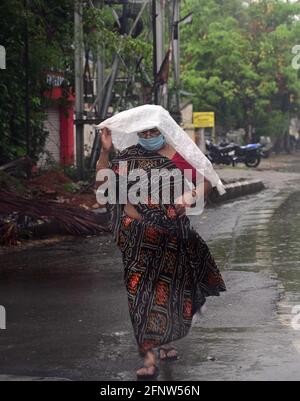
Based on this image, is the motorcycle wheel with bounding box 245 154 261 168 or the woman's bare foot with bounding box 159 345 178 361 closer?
the woman's bare foot with bounding box 159 345 178 361

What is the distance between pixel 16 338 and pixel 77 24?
10.1m

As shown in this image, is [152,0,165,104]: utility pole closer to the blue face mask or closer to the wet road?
the wet road

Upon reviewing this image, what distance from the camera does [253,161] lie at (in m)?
36.7

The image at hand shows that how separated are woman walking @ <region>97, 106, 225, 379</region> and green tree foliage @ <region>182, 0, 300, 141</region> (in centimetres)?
3554

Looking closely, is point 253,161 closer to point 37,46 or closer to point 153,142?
point 37,46

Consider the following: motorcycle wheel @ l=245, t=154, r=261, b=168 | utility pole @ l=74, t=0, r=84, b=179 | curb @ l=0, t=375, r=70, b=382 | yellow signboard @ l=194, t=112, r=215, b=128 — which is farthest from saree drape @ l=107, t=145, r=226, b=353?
motorcycle wheel @ l=245, t=154, r=261, b=168

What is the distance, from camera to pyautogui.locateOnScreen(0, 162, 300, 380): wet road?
19.7 ft

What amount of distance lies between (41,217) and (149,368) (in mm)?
7199

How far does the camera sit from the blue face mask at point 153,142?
19.7 feet

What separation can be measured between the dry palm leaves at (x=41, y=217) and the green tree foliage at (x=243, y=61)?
93.2 feet

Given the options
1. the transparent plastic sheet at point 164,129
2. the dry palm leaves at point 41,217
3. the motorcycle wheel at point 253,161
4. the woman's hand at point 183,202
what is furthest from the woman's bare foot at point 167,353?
the motorcycle wheel at point 253,161

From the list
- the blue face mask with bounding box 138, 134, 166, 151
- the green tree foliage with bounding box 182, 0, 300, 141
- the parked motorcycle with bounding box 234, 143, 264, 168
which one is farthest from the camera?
the green tree foliage with bounding box 182, 0, 300, 141

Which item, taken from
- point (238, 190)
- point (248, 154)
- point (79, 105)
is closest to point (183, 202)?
point (79, 105)
